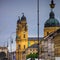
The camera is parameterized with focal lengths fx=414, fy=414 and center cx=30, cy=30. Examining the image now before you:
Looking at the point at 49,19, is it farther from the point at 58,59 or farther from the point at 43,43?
the point at 58,59

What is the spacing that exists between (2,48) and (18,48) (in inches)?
589

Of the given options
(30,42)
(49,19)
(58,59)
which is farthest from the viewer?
(30,42)

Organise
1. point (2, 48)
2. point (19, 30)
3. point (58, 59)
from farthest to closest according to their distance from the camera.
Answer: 1. point (2, 48)
2. point (19, 30)
3. point (58, 59)

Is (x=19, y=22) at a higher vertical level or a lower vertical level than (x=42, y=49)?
higher

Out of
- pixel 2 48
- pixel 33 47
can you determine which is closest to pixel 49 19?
pixel 33 47

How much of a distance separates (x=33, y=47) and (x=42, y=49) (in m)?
19.8

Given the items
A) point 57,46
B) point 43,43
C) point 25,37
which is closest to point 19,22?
point 25,37

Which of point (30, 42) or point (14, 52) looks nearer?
point (14, 52)

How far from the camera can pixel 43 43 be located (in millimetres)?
34469

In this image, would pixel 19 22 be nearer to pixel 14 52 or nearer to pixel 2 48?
pixel 14 52

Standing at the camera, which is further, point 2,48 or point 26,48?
→ point 2,48

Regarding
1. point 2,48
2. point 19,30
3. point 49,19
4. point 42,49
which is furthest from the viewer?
point 2,48

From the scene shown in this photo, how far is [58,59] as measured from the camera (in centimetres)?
2217

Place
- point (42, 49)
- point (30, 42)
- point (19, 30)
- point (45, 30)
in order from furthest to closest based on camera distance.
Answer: point (30, 42) < point (19, 30) < point (45, 30) < point (42, 49)
